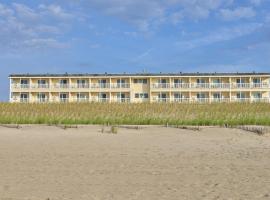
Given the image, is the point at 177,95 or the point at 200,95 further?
the point at 177,95

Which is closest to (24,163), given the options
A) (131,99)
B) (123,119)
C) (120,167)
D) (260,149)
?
(120,167)

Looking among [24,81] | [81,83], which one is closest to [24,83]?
[24,81]

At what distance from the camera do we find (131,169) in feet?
34.7

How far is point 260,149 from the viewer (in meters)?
15.5

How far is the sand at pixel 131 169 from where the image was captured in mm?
7688

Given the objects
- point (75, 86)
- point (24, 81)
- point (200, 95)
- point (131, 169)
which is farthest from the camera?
point (24, 81)

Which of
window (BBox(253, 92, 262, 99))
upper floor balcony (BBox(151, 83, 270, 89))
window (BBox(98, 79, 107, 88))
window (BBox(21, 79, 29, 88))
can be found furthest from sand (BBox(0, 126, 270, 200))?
window (BBox(21, 79, 29, 88))

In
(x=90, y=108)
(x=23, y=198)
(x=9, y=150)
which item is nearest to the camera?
(x=23, y=198)

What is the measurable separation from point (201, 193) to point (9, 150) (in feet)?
29.1

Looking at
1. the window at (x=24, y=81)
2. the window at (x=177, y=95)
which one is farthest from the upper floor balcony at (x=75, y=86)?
the window at (x=177, y=95)

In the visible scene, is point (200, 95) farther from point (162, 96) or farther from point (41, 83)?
point (41, 83)

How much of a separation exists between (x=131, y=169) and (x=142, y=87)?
64.2m

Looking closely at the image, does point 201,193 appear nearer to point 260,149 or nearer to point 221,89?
point 260,149

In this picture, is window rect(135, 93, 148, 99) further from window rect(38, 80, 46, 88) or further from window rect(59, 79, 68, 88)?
window rect(38, 80, 46, 88)
